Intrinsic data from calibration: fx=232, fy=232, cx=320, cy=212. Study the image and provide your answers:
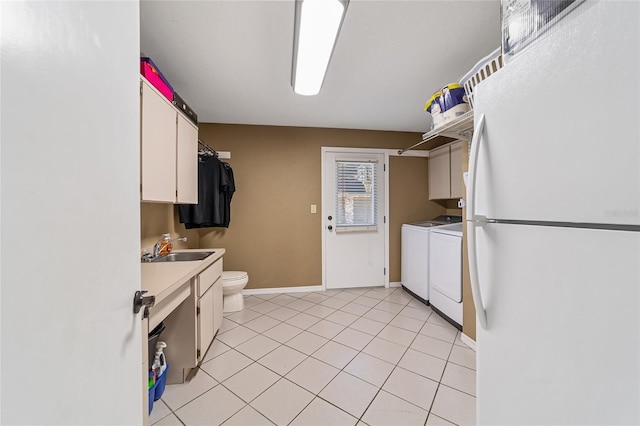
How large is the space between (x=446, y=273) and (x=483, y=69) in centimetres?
185

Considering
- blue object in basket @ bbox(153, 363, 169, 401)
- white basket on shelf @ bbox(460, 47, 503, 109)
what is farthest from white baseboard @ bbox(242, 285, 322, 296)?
white basket on shelf @ bbox(460, 47, 503, 109)

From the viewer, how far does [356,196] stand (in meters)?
3.42

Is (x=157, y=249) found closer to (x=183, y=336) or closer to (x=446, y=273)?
(x=183, y=336)

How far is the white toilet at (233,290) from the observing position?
2578 mm

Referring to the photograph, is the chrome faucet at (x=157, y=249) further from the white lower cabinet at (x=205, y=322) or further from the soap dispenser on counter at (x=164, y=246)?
the white lower cabinet at (x=205, y=322)

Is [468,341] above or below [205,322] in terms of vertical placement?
below

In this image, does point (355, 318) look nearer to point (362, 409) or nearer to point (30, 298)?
Result: point (362, 409)

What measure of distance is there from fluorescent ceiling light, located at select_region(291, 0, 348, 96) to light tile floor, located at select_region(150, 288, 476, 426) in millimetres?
2144

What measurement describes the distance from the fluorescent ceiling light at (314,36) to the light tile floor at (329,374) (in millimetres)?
2144

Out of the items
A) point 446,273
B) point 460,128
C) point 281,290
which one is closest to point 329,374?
point 446,273

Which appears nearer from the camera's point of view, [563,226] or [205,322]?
[563,226]

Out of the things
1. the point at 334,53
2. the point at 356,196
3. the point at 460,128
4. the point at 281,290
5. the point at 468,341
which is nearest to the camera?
the point at 334,53

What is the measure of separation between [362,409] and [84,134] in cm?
176

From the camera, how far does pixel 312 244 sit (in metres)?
3.36
